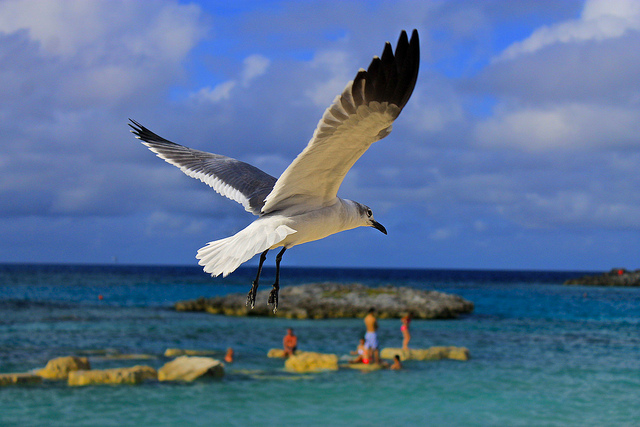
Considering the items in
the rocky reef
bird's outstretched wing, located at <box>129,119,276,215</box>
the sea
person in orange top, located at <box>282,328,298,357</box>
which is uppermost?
bird's outstretched wing, located at <box>129,119,276,215</box>

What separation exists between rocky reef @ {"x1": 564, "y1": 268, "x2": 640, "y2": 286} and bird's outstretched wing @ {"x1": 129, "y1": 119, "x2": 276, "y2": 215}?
8980 cm

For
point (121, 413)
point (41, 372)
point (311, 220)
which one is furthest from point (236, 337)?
point (311, 220)

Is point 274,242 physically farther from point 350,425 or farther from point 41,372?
point 41,372

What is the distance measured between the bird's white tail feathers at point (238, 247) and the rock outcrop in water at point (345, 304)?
31519 mm

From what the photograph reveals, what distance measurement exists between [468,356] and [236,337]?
10.9 metres

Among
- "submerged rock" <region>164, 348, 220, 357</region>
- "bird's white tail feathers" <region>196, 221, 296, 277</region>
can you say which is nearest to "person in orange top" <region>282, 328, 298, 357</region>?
"submerged rock" <region>164, 348, 220, 357</region>

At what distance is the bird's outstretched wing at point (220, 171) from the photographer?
6133 mm

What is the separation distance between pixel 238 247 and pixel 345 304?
3281cm

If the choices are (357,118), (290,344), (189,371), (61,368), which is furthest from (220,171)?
(290,344)

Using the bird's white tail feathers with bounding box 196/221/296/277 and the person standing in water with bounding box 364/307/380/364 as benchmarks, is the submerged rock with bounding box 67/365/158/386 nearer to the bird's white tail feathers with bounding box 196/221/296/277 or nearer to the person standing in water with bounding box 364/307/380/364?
the person standing in water with bounding box 364/307/380/364

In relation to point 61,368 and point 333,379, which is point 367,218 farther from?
point 61,368

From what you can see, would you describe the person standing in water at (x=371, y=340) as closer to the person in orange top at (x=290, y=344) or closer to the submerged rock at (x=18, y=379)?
the person in orange top at (x=290, y=344)

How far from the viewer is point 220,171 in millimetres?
6695

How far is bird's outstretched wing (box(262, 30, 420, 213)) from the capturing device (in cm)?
402
